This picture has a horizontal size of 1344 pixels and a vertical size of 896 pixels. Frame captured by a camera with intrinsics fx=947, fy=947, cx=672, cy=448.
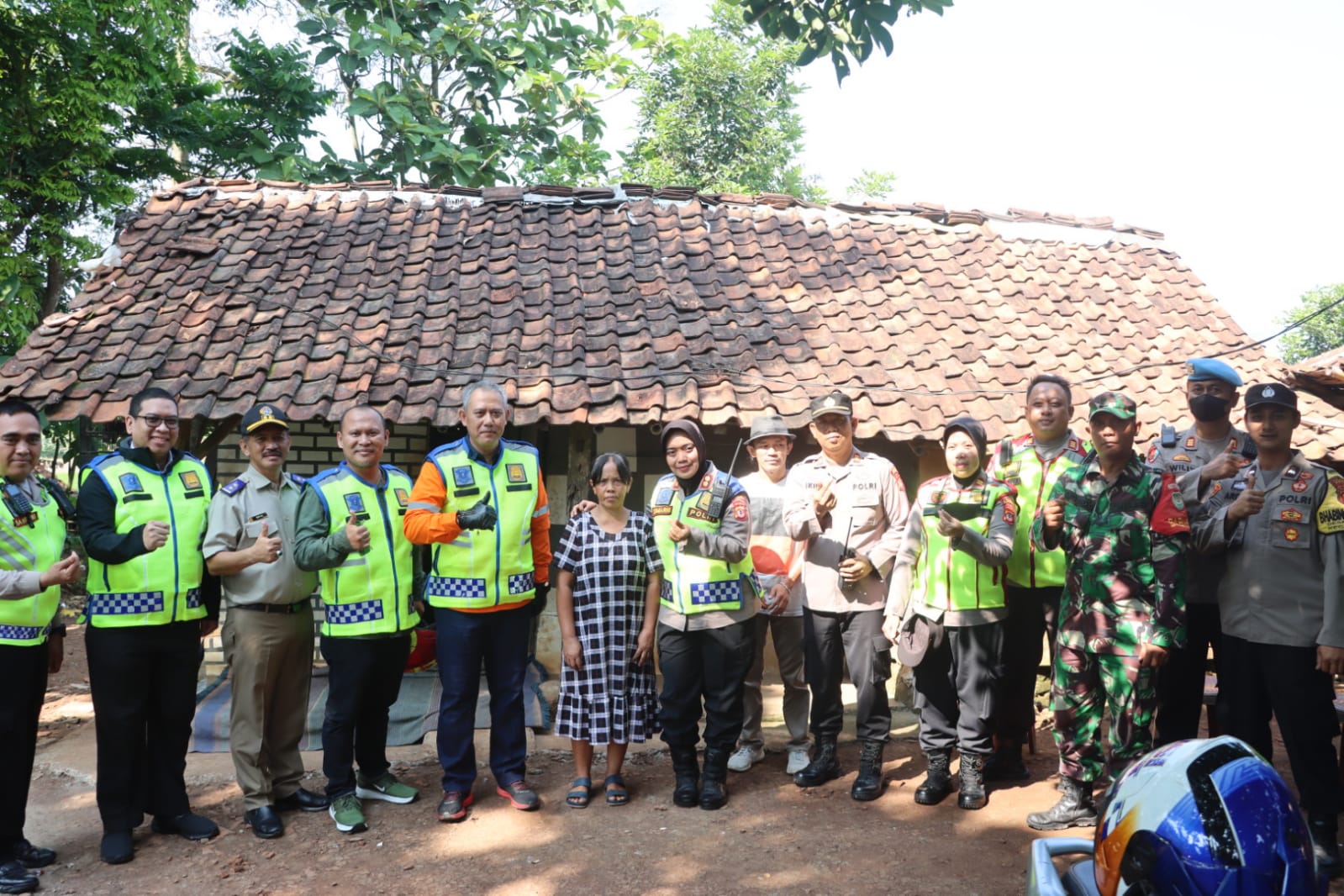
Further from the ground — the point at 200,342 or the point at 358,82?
the point at 358,82

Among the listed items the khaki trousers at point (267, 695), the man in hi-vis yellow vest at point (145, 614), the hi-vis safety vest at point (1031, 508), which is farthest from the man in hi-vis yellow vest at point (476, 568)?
the hi-vis safety vest at point (1031, 508)

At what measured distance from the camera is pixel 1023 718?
195 inches

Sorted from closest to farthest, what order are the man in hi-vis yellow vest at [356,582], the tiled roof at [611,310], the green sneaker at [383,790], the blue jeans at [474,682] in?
1. the man in hi-vis yellow vest at [356,582]
2. the blue jeans at [474,682]
3. the green sneaker at [383,790]
4. the tiled roof at [611,310]

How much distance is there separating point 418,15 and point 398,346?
9.27 metres

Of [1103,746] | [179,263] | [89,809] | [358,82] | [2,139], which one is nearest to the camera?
[1103,746]

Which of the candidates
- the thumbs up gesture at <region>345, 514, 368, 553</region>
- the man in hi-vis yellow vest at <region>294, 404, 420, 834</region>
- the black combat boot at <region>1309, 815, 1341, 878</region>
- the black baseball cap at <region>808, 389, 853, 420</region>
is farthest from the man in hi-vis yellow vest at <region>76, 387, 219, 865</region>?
the black combat boot at <region>1309, 815, 1341, 878</region>

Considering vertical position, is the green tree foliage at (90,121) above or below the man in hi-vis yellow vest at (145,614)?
above

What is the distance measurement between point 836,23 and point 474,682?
352 centimetres

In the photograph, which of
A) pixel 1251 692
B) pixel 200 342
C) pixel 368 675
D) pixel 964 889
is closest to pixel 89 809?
pixel 368 675

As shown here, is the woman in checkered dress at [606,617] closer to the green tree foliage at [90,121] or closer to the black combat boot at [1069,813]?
the black combat boot at [1069,813]

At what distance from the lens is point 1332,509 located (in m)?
3.82

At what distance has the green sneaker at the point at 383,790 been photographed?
474 centimetres

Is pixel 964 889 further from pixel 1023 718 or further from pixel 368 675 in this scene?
pixel 368 675

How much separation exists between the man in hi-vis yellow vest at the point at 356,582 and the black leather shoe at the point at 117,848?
83cm
